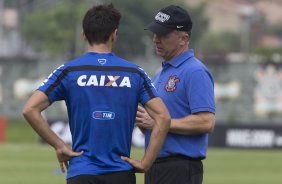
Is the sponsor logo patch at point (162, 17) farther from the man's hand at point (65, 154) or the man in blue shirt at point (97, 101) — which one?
the man's hand at point (65, 154)

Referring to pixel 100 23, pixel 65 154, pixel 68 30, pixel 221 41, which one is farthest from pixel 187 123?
pixel 221 41

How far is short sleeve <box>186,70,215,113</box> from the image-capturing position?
8359mm

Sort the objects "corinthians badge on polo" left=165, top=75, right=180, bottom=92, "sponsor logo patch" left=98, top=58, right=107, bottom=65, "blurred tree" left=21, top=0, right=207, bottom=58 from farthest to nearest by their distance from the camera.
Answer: "blurred tree" left=21, top=0, right=207, bottom=58, "corinthians badge on polo" left=165, top=75, right=180, bottom=92, "sponsor logo patch" left=98, top=58, right=107, bottom=65

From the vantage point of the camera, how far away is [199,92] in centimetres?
837

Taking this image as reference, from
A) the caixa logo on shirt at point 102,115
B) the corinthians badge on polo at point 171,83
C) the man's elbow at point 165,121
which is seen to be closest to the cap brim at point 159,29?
the corinthians badge on polo at point 171,83

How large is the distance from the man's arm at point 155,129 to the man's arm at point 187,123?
1.84 ft

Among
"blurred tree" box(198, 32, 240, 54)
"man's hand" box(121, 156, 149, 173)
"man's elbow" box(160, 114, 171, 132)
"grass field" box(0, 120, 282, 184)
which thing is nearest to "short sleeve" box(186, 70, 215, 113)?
"man's elbow" box(160, 114, 171, 132)

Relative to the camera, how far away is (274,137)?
31.9m

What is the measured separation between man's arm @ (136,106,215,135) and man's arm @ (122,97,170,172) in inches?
22.1

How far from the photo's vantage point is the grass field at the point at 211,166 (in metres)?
20.4

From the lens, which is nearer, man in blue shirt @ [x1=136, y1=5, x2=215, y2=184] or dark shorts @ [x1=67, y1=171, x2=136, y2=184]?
dark shorts @ [x1=67, y1=171, x2=136, y2=184]

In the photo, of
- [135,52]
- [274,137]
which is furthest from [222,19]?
[274,137]

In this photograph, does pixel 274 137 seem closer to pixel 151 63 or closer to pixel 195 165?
pixel 151 63

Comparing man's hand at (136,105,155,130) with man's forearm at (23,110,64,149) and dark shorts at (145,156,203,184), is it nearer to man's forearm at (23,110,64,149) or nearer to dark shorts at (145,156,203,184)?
dark shorts at (145,156,203,184)
